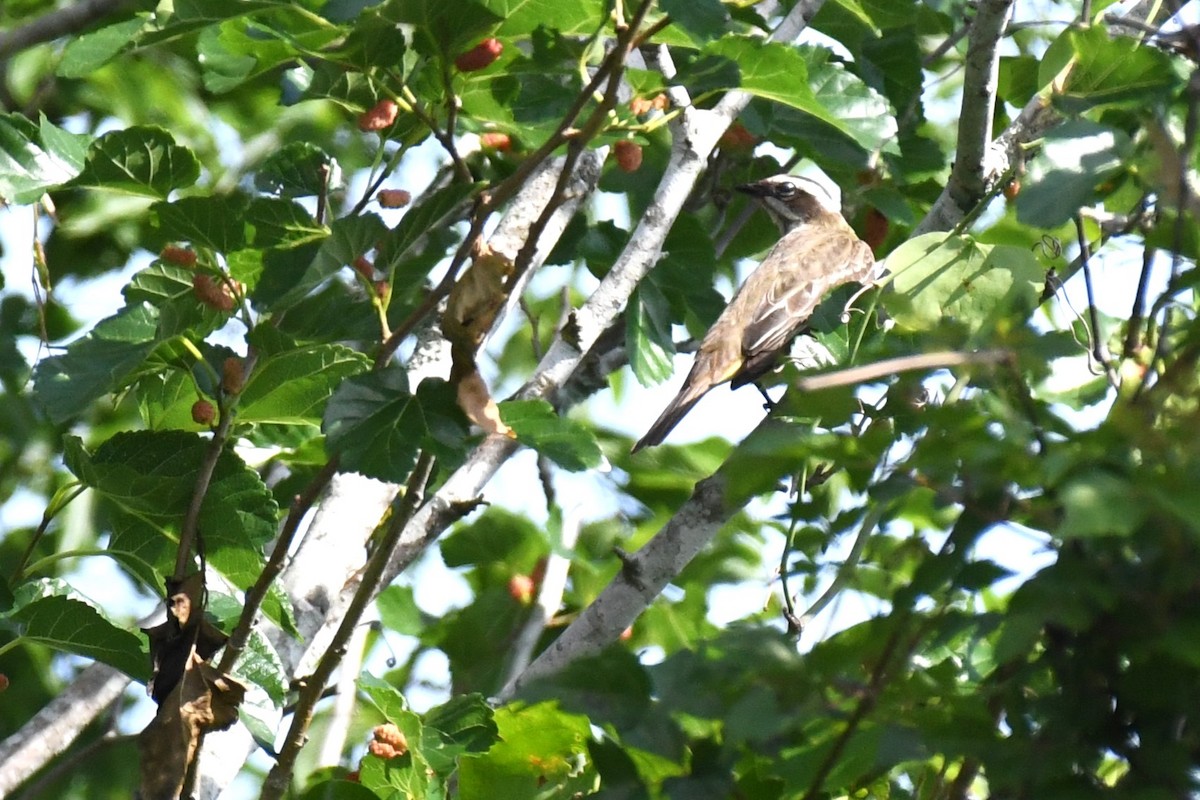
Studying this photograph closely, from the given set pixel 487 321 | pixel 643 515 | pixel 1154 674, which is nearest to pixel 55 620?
pixel 487 321

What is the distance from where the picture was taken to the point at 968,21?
4.90 m

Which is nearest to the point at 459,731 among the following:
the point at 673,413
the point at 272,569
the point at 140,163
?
the point at 272,569

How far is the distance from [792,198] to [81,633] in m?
3.90

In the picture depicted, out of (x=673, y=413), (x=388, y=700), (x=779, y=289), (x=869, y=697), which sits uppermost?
(x=779, y=289)

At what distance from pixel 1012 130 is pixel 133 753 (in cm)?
384

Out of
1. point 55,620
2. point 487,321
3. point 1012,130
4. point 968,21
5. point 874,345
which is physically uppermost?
point 968,21

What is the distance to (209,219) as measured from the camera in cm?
313

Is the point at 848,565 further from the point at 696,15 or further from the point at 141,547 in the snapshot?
the point at 141,547

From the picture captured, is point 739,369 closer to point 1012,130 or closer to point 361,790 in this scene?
point 1012,130

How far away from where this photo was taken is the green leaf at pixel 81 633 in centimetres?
302

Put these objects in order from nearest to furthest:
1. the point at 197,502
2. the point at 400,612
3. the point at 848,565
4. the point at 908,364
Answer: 1. the point at 908,364
2. the point at 848,565
3. the point at 197,502
4. the point at 400,612

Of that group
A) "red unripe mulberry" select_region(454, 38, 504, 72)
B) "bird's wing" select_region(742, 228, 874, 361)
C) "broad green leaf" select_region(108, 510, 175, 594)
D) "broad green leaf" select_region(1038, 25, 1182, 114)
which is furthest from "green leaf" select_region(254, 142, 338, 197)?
"bird's wing" select_region(742, 228, 874, 361)

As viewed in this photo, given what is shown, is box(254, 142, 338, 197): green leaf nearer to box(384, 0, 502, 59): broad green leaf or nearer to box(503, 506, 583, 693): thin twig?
box(384, 0, 502, 59): broad green leaf

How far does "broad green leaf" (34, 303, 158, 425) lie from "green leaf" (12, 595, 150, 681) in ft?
1.40
